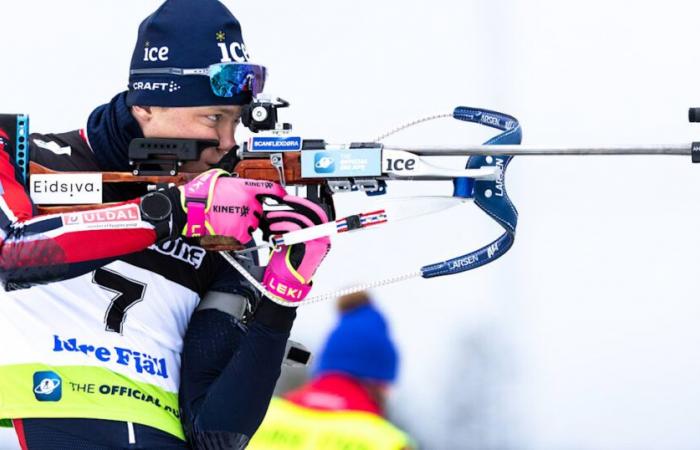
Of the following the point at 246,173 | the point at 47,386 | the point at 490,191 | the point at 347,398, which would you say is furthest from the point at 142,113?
the point at 347,398

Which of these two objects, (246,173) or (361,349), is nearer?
(246,173)

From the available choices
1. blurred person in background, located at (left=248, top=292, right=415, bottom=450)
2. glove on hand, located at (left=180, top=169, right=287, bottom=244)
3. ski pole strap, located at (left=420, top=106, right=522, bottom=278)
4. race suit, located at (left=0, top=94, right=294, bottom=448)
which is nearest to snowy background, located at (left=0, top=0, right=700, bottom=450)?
blurred person in background, located at (left=248, top=292, right=415, bottom=450)

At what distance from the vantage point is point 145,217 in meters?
2.21

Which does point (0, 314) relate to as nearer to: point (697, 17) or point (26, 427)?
point (26, 427)

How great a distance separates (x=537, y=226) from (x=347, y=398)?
2.38ft

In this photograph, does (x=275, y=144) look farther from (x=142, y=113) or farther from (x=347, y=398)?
(x=347, y=398)

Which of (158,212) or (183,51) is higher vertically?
(183,51)

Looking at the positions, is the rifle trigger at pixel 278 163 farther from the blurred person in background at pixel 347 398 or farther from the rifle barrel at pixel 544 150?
the blurred person in background at pixel 347 398

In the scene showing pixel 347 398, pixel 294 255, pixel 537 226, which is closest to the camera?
pixel 294 255

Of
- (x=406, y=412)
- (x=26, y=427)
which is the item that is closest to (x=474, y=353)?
(x=406, y=412)

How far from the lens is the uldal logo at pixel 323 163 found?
2.34 m

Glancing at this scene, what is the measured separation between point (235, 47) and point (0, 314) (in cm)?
58

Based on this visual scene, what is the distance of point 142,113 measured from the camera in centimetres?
244

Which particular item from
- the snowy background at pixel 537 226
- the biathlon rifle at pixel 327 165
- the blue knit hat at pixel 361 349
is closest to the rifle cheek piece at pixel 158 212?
the biathlon rifle at pixel 327 165
